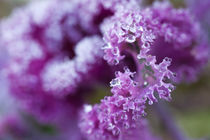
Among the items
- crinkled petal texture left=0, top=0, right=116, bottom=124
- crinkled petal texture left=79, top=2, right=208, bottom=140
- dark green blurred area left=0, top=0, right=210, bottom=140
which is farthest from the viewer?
dark green blurred area left=0, top=0, right=210, bottom=140

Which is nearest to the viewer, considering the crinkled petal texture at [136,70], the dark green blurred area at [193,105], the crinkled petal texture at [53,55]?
the crinkled petal texture at [136,70]

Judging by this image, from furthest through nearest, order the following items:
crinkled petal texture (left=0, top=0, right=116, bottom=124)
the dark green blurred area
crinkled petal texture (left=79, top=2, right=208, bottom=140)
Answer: the dark green blurred area < crinkled petal texture (left=0, top=0, right=116, bottom=124) < crinkled petal texture (left=79, top=2, right=208, bottom=140)

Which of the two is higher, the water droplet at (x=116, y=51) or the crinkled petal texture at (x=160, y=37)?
the crinkled petal texture at (x=160, y=37)

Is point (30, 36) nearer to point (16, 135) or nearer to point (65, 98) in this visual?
point (65, 98)

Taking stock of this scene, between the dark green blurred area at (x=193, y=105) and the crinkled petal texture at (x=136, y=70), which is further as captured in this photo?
the dark green blurred area at (x=193, y=105)

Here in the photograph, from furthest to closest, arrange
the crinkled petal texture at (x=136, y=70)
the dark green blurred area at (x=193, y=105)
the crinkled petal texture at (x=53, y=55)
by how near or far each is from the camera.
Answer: the dark green blurred area at (x=193, y=105), the crinkled petal texture at (x=53, y=55), the crinkled petal texture at (x=136, y=70)

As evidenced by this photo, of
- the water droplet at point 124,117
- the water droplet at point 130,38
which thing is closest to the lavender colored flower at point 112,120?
the water droplet at point 124,117

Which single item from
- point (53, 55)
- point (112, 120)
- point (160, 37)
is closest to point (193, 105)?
point (53, 55)

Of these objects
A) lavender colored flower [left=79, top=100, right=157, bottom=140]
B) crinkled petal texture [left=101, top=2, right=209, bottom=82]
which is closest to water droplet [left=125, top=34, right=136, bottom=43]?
crinkled petal texture [left=101, top=2, right=209, bottom=82]

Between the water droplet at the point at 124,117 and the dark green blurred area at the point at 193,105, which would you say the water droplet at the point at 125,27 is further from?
the dark green blurred area at the point at 193,105

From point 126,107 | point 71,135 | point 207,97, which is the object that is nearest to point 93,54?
point 126,107

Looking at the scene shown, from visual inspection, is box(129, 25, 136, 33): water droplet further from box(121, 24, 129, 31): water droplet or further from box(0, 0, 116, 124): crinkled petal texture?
box(0, 0, 116, 124): crinkled petal texture
